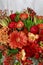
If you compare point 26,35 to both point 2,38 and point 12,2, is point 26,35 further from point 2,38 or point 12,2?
point 12,2

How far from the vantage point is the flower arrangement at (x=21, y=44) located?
39.1 inches

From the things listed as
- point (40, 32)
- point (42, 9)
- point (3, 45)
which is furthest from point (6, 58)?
point (42, 9)

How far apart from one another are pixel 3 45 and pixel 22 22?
155mm

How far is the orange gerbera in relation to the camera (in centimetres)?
101

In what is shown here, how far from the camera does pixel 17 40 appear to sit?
1.01 meters

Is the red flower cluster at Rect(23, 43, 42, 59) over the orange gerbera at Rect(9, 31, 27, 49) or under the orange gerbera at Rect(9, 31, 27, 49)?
under

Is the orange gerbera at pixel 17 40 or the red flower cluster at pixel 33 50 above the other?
the orange gerbera at pixel 17 40

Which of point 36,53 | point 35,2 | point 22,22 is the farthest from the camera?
point 35,2

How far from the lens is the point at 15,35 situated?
3.35ft

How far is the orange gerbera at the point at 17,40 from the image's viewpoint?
3.30 ft

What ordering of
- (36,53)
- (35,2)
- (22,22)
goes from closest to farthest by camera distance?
(36,53)
(22,22)
(35,2)

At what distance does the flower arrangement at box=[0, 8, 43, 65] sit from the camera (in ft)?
3.26

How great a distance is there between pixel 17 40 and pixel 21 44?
0.03 m

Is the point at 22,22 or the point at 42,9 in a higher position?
the point at 22,22
